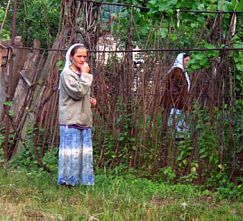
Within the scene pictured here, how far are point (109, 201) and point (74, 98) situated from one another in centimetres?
137

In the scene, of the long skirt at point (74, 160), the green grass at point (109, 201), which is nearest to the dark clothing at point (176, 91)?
the green grass at point (109, 201)

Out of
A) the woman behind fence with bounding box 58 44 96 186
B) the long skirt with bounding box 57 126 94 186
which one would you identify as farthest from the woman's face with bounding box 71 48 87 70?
the long skirt with bounding box 57 126 94 186

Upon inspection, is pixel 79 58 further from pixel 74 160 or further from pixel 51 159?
pixel 51 159

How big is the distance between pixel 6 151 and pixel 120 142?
1823 mm

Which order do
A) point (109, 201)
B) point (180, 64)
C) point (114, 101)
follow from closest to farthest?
point (109, 201) → point (180, 64) → point (114, 101)

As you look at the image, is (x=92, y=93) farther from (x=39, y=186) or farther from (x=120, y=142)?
(x=39, y=186)

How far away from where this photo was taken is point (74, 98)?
22.5ft

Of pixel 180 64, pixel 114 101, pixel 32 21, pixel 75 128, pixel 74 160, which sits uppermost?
pixel 32 21

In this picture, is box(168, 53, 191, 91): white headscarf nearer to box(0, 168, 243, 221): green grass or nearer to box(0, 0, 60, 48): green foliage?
box(0, 168, 243, 221): green grass

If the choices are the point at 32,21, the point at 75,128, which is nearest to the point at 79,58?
the point at 75,128

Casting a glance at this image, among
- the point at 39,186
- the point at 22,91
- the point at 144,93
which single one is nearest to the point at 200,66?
the point at 144,93

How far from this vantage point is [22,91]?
894cm

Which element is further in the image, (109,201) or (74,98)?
(74,98)

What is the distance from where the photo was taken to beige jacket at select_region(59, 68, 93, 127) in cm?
680
